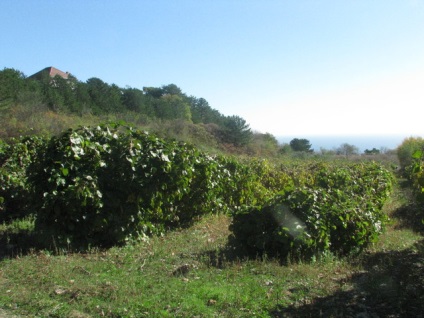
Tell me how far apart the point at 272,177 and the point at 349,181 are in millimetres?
3676

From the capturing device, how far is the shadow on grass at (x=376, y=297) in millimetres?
4551

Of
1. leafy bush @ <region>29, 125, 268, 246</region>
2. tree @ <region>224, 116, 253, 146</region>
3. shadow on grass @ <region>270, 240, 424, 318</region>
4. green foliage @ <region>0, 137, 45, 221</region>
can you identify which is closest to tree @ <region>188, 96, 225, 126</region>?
tree @ <region>224, 116, 253, 146</region>

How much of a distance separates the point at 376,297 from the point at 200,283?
209cm

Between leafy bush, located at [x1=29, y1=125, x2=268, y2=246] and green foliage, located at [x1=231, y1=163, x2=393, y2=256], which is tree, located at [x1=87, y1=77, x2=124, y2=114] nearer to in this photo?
leafy bush, located at [x1=29, y1=125, x2=268, y2=246]

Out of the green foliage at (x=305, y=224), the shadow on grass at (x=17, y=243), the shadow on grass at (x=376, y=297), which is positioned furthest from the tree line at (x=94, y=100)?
the shadow on grass at (x=376, y=297)

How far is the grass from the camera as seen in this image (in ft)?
14.7

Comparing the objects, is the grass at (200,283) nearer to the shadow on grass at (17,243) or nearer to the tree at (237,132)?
the shadow on grass at (17,243)

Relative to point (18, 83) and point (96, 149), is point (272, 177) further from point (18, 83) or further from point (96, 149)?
point (18, 83)

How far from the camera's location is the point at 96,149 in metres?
6.98

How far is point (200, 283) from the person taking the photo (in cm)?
529

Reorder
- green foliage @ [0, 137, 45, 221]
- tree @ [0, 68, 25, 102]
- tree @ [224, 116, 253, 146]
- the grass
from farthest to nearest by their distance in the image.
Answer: tree @ [224, 116, 253, 146], tree @ [0, 68, 25, 102], green foliage @ [0, 137, 45, 221], the grass

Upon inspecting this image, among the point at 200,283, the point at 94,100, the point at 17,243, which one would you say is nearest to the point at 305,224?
the point at 200,283

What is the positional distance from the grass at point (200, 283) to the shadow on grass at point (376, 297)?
11 mm

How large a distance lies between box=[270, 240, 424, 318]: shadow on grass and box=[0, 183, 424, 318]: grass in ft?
0.03
